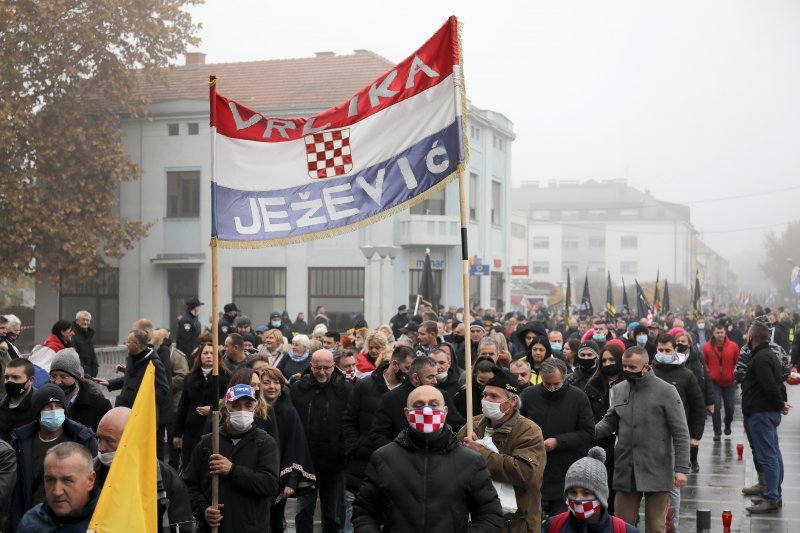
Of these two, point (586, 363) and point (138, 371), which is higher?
point (586, 363)

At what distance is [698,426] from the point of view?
36.3 ft

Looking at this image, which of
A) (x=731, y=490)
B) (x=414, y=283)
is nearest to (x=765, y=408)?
(x=731, y=490)

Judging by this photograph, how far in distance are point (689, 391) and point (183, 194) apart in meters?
31.3

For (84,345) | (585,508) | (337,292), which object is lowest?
(585,508)

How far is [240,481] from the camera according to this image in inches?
287

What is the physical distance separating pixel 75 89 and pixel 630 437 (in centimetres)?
2985

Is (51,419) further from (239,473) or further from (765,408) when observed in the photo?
(765,408)

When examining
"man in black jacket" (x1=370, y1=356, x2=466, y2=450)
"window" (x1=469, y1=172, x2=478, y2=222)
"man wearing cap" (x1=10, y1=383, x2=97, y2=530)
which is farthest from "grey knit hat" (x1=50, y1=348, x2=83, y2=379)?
"window" (x1=469, y1=172, x2=478, y2=222)

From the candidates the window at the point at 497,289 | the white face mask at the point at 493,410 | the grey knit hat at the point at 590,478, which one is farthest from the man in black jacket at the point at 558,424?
→ the window at the point at 497,289

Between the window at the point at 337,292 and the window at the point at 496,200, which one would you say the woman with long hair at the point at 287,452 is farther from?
the window at the point at 496,200

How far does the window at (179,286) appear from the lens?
4053cm

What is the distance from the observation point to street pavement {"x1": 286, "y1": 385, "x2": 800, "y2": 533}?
38.6ft

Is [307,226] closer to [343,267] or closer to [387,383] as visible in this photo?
[387,383]

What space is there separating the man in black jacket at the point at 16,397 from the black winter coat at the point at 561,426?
389cm
